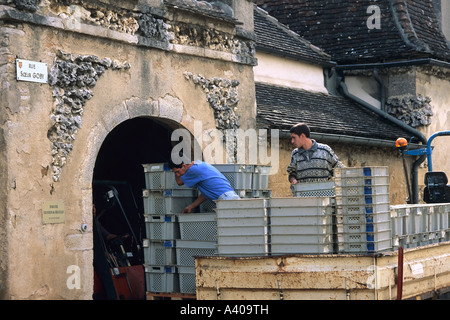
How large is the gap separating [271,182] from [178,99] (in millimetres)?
3013

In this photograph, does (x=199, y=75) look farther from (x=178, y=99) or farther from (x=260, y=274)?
(x=260, y=274)

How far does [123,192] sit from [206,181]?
2.64m

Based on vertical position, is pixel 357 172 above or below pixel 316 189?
above

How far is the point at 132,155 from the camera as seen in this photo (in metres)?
12.5

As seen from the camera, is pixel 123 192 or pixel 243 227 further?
pixel 123 192

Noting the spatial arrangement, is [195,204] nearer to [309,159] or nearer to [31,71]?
[309,159]

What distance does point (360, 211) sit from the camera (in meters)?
8.05

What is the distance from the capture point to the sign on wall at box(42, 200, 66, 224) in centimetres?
904

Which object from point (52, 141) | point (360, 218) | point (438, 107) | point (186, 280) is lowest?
point (186, 280)

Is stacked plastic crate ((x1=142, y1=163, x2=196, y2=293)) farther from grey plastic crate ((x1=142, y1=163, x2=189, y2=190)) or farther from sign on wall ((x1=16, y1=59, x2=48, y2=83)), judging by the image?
sign on wall ((x1=16, y1=59, x2=48, y2=83))

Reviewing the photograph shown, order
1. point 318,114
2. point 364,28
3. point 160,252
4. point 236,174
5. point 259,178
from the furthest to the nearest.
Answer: point 364,28 → point 318,114 → point 259,178 → point 236,174 → point 160,252

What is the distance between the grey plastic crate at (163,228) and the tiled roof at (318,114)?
3425 millimetres

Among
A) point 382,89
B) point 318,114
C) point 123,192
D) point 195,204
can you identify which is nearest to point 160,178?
point 195,204

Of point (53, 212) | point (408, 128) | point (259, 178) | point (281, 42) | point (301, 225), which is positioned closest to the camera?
point (301, 225)
